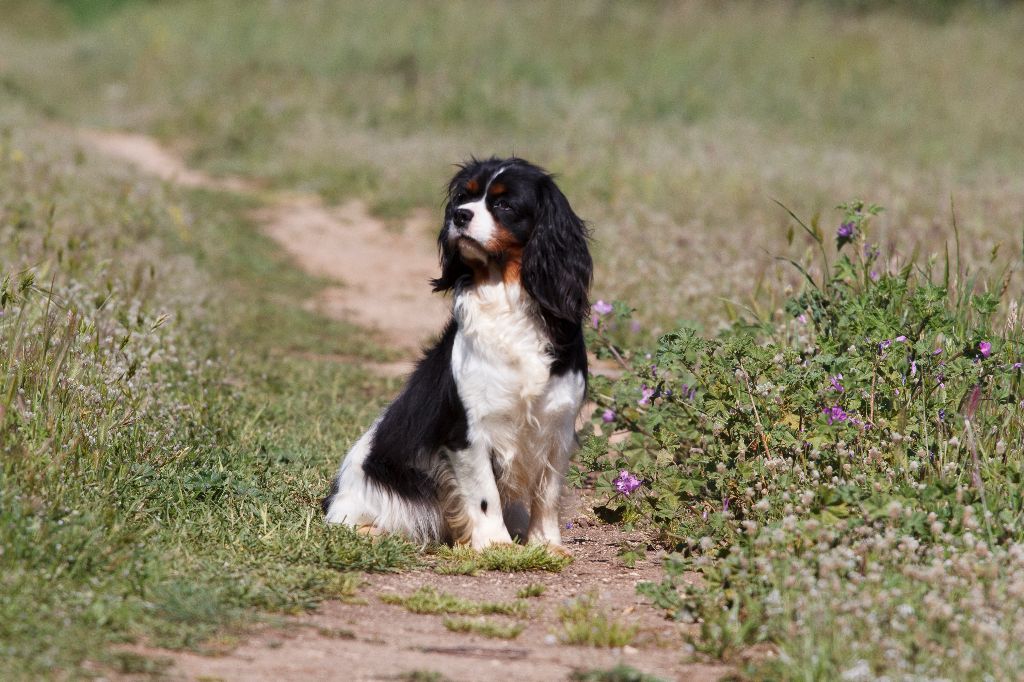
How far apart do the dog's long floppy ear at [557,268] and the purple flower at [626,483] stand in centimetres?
78

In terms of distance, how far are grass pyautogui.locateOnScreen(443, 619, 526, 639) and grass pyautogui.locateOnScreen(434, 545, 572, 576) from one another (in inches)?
26.9

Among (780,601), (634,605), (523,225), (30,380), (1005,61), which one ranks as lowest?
(634,605)

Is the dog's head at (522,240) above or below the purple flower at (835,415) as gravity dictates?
above

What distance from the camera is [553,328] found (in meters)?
4.84

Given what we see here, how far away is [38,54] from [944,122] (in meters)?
17.0

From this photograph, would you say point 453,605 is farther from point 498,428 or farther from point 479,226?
point 479,226

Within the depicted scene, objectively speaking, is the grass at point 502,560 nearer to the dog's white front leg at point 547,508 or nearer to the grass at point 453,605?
the dog's white front leg at point 547,508

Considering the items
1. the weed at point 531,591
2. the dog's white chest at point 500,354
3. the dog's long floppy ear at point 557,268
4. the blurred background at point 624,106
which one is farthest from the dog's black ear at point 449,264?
the blurred background at point 624,106

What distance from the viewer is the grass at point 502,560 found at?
4.77m

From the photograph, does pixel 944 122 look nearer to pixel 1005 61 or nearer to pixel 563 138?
pixel 1005 61

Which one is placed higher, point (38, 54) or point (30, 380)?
point (38, 54)

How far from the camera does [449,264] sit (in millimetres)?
4934

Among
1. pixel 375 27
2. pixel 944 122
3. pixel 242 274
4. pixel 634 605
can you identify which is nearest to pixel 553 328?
pixel 634 605

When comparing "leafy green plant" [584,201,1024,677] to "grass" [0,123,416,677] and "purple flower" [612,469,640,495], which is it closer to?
"purple flower" [612,469,640,495]
